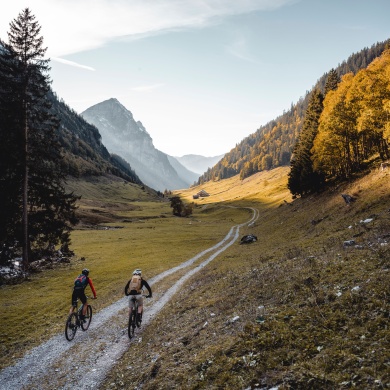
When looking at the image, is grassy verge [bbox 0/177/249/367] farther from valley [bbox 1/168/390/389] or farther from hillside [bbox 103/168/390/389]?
hillside [bbox 103/168/390/389]

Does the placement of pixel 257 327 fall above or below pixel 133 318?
above

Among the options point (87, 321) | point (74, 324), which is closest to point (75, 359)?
point (74, 324)

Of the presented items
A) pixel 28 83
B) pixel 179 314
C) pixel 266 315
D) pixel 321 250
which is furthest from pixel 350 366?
pixel 28 83

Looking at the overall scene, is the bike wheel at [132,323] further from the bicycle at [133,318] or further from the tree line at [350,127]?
the tree line at [350,127]

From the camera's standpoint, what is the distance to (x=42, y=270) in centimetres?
3509

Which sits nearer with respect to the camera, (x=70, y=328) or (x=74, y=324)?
(x=70, y=328)

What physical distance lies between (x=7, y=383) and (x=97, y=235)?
5761cm

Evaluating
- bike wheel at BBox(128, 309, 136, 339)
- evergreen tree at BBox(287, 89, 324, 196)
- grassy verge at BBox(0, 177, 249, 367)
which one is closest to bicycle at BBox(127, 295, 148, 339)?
bike wheel at BBox(128, 309, 136, 339)

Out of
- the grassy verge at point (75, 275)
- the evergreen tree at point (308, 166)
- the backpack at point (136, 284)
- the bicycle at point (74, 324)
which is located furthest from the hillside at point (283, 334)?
the evergreen tree at point (308, 166)

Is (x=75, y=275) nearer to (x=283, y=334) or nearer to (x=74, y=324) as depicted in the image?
(x=74, y=324)

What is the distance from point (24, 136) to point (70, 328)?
23.8 m

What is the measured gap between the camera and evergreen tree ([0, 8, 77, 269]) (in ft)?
103

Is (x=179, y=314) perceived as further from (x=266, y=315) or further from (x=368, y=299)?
(x=368, y=299)

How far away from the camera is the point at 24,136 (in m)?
32.6
